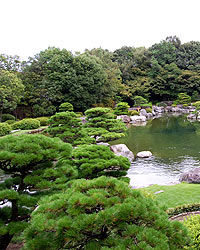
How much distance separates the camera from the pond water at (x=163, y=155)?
9688 mm

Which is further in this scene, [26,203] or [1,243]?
[1,243]

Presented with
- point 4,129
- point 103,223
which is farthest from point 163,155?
point 4,129

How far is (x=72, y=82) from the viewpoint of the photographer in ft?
86.9

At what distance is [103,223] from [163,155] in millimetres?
11415

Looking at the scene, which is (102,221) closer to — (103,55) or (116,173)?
(116,173)

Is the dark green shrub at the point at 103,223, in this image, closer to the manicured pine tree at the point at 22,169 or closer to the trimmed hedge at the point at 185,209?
the manicured pine tree at the point at 22,169

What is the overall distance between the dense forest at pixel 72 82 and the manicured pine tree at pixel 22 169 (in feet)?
58.7

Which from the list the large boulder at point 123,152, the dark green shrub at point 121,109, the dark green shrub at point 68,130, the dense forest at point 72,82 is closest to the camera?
the dark green shrub at point 68,130

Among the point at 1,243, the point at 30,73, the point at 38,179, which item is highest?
the point at 30,73

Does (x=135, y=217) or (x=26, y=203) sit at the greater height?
(x=135, y=217)

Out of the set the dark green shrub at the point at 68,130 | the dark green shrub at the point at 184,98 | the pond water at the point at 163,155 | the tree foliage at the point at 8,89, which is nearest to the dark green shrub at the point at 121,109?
the pond water at the point at 163,155

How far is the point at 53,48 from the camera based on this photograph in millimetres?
29781

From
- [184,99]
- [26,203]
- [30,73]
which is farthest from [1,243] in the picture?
[184,99]

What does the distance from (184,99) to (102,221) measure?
3967cm
